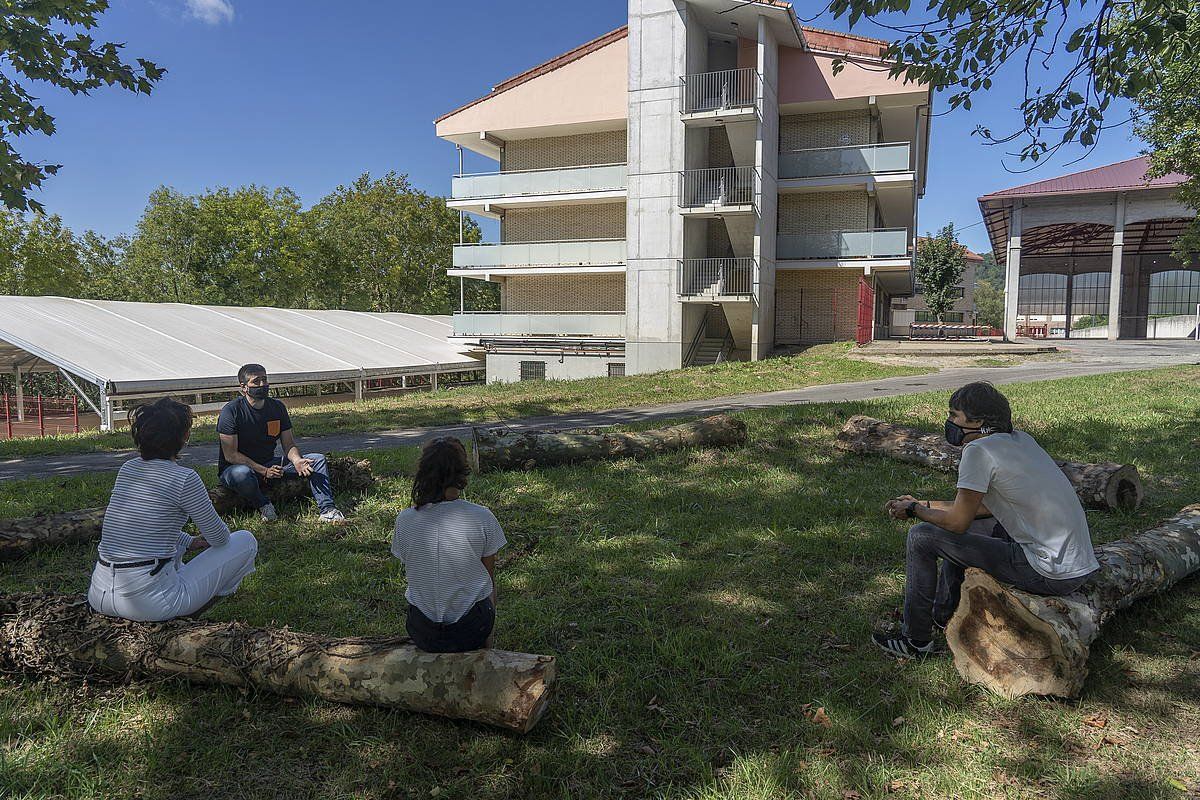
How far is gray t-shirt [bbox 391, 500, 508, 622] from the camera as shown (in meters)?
3.14

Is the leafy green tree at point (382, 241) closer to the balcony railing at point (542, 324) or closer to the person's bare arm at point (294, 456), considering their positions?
the balcony railing at point (542, 324)

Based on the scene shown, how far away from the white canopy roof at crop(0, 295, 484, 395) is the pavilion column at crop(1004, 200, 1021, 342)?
22111mm

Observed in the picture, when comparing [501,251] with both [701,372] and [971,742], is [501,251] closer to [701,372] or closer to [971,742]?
[701,372]

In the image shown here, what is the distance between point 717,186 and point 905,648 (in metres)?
21.6

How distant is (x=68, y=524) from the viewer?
5512 mm

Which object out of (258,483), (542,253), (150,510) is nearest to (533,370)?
(542,253)

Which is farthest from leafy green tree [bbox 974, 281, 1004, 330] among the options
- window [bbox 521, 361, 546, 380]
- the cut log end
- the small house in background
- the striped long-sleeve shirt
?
the striped long-sleeve shirt

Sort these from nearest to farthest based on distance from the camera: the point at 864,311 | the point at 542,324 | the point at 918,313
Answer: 1. the point at 864,311
2. the point at 542,324
3. the point at 918,313

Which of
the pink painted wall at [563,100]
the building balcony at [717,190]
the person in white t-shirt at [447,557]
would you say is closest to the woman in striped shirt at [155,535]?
the person in white t-shirt at [447,557]

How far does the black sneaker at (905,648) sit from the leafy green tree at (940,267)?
4671 cm

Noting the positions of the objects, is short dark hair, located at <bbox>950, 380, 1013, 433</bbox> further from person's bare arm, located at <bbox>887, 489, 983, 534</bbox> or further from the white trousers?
the white trousers

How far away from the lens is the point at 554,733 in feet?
9.93

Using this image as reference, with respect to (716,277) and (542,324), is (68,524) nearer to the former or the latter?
(716,277)

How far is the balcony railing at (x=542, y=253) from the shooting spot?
2592 centimetres
